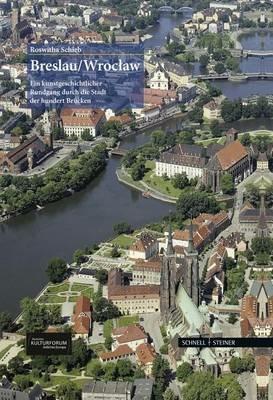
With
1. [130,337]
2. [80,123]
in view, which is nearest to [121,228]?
[130,337]

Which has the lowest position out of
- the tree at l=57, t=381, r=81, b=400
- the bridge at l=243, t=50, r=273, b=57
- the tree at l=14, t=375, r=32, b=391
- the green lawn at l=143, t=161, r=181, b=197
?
the bridge at l=243, t=50, r=273, b=57

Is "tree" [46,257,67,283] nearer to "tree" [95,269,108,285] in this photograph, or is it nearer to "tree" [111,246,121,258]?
"tree" [95,269,108,285]

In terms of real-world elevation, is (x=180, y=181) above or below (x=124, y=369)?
below

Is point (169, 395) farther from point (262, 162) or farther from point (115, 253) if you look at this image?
point (262, 162)

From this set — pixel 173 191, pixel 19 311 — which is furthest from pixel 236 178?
pixel 19 311

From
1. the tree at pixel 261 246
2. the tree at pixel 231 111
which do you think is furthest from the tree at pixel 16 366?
the tree at pixel 231 111

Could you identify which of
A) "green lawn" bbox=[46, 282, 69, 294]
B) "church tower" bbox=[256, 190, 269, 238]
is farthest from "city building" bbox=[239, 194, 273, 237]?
"green lawn" bbox=[46, 282, 69, 294]

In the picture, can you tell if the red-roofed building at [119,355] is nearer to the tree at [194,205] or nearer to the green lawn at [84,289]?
the green lawn at [84,289]
